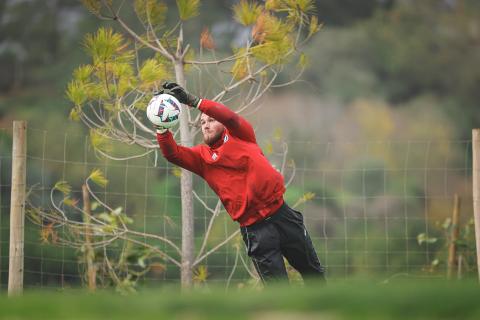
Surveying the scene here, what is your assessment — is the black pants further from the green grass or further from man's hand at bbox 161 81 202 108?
the green grass

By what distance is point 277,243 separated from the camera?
22.7 ft

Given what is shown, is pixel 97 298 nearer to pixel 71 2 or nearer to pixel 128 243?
pixel 128 243

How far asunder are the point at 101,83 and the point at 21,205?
124cm

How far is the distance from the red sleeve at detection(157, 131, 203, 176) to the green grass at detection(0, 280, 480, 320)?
2.59 m

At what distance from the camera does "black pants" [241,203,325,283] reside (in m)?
6.89

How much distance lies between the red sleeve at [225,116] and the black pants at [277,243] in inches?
24.8

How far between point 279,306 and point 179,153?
3.06 metres

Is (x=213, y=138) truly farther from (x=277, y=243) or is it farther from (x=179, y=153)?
(x=277, y=243)

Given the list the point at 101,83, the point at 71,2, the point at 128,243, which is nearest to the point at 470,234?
the point at 128,243

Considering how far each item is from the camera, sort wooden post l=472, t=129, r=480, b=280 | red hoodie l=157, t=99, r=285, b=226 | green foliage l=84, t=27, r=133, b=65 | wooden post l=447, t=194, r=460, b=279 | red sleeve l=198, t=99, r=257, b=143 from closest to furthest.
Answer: red sleeve l=198, t=99, r=257, b=143 < red hoodie l=157, t=99, r=285, b=226 < green foliage l=84, t=27, r=133, b=65 < wooden post l=472, t=129, r=480, b=280 < wooden post l=447, t=194, r=460, b=279

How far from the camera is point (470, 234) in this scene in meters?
10.2

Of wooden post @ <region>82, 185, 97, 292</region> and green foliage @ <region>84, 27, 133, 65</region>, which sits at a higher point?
green foliage @ <region>84, 27, 133, 65</region>

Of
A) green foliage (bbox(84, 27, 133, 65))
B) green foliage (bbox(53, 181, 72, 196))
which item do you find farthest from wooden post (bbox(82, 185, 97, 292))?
green foliage (bbox(84, 27, 133, 65))

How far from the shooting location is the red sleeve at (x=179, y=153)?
6.96 m
